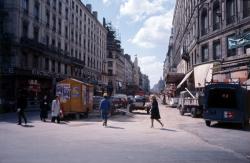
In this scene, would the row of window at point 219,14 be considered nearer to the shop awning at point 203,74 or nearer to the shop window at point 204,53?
the shop window at point 204,53

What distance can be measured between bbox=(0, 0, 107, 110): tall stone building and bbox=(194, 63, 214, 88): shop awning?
18547mm

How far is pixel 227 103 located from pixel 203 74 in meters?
14.3

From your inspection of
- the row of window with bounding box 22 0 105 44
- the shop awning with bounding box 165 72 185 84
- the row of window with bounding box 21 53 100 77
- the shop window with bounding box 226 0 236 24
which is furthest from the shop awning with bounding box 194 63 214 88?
the row of window with bounding box 22 0 105 44

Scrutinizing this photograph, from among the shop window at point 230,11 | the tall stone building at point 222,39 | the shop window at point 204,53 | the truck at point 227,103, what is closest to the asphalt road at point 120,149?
the truck at point 227,103

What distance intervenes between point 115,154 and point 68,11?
4700cm

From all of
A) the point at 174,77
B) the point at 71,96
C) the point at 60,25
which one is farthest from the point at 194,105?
the point at 60,25

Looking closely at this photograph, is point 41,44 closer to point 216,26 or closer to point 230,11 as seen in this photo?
point 216,26

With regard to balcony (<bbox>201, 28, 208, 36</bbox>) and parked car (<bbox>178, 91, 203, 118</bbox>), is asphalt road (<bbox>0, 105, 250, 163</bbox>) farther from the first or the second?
balcony (<bbox>201, 28, 208, 36</bbox>)

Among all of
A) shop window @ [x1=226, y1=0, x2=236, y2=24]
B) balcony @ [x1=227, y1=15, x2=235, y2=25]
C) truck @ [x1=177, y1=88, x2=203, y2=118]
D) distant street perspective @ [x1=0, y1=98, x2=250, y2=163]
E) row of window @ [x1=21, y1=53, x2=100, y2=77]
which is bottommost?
distant street perspective @ [x1=0, y1=98, x2=250, y2=163]

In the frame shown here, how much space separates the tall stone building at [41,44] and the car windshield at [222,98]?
19.6 m

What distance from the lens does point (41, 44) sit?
1554 inches

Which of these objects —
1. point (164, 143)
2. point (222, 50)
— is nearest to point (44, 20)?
point (222, 50)

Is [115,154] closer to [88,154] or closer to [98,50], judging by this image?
[88,154]

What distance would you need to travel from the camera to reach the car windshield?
18.0 m
